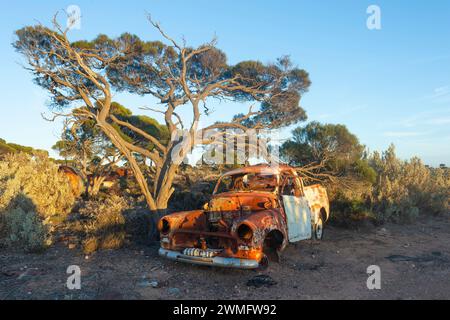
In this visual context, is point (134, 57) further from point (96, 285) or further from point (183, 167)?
point (96, 285)

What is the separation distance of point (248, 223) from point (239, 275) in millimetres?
1046

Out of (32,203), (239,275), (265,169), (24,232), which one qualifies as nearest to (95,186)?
(32,203)

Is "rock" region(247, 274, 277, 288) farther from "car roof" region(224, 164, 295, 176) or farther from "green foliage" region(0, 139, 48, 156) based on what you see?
"green foliage" region(0, 139, 48, 156)

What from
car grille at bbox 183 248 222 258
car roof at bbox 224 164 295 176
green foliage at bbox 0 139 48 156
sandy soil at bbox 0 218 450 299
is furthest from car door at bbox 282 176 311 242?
green foliage at bbox 0 139 48 156

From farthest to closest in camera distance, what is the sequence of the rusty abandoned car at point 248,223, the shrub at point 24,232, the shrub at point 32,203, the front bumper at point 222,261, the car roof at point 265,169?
the car roof at point 265,169 < the shrub at point 32,203 < the shrub at point 24,232 < the rusty abandoned car at point 248,223 < the front bumper at point 222,261

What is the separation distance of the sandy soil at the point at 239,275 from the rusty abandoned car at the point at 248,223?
39cm

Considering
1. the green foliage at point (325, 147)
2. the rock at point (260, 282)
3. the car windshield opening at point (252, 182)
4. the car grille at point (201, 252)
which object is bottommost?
the rock at point (260, 282)

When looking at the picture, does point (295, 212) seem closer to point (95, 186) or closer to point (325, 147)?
point (325, 147)

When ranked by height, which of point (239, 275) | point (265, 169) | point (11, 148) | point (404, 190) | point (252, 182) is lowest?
point (239, 275)

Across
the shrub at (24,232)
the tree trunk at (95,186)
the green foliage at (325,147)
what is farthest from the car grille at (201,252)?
the tree trunk at (95,186)

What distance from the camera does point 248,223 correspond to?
5285 millimetres

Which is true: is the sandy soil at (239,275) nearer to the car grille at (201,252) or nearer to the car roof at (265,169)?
the car grille at (201,252)

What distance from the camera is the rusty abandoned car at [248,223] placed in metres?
5.37

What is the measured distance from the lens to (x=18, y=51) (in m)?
10.5
